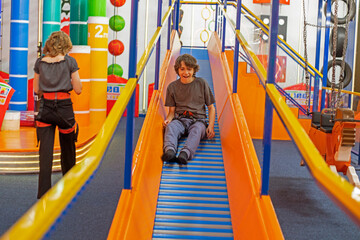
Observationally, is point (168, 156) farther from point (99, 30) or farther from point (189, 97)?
point (99, 30)

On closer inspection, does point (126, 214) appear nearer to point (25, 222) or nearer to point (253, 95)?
point (25, 222)

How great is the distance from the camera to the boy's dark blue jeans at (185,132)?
326 cm

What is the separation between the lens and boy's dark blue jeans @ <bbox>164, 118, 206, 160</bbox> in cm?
326

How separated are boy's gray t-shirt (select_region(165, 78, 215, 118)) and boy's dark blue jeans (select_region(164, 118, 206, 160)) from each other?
0.38ft

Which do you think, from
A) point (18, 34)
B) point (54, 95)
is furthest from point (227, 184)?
point (18, 34)

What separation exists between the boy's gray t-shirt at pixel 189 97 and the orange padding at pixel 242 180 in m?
0.20

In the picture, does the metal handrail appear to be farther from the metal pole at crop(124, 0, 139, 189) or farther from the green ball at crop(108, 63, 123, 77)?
the green ball at crop(108, 63, 123, 77)

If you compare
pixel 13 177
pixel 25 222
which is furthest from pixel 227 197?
pixel 13 177

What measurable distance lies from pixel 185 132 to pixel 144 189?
1.17 metres

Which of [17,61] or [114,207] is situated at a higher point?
[17,61]

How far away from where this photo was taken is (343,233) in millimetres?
3369

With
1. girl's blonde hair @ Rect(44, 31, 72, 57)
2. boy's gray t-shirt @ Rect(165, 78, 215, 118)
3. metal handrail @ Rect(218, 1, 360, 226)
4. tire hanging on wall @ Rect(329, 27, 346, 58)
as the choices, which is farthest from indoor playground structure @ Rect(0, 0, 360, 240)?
tire hanging on wall @ Rect(329, 27, 346, 58)

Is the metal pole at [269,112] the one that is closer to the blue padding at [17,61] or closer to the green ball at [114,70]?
the blue padding at [17,61]

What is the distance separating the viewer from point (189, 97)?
3.75 m
